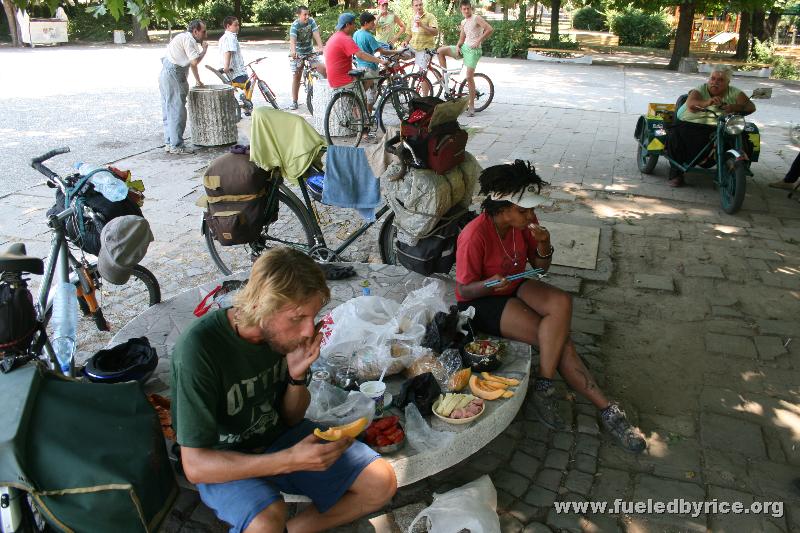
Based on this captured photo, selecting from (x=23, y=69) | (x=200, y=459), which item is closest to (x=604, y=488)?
(x=200, y=459)

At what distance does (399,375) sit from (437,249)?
126 centimetres

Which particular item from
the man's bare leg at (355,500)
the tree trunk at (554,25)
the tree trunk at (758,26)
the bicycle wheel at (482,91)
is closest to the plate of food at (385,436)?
the man's bare leg at (355,500)

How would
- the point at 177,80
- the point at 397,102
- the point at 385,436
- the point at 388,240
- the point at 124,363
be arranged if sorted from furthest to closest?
the point at 397,102, the point at 177,80, the point at 388,240, the point at 124,363, the point at 385,436

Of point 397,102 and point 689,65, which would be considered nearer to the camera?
point 397,102

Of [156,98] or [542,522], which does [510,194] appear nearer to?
[542,522]

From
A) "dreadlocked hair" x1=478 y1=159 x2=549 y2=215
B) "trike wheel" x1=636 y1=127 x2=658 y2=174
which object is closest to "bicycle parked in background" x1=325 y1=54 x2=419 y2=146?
"trike wheel" x1=636 y1=127 x2=658 y2=174

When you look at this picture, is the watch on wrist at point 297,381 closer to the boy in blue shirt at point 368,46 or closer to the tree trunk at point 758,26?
the boy in blue shirt at point 368,46

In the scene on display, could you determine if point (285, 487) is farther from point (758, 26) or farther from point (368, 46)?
point (758, 26)

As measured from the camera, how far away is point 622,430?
11.0 feet

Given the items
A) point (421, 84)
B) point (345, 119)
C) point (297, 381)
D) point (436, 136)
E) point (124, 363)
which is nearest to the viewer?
point (297, 381)

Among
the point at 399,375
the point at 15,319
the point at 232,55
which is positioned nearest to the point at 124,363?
the point at 15,319

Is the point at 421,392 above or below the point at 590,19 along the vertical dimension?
below

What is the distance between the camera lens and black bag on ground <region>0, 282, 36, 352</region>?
2.80 metres

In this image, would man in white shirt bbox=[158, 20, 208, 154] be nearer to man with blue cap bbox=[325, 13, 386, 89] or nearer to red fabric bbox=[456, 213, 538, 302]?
man with blue cap bbox=[325, 13, 386, 89]
